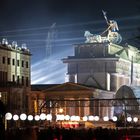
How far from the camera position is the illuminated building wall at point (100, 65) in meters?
105

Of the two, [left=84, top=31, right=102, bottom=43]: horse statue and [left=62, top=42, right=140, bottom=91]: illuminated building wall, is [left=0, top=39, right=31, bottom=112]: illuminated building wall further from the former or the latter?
[left=84, top=31, right=102, bottom=43]: horse statue

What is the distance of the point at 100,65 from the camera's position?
106 meters

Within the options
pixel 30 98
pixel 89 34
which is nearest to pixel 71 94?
pixel 30 98

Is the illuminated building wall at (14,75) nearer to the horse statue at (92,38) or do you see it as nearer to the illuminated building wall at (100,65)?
the illuminated building wall at (100,65)

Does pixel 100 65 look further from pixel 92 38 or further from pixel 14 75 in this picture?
pixel 14 75

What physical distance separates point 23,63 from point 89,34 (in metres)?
A: 19.3

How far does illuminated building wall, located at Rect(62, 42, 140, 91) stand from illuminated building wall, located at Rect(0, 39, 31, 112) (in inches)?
644

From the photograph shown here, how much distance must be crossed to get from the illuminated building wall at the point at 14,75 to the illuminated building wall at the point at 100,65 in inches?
644

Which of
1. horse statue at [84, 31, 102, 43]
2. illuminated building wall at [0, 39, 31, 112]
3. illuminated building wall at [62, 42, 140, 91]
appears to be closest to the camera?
illuminated building wall at [0, 39, 31, 112]

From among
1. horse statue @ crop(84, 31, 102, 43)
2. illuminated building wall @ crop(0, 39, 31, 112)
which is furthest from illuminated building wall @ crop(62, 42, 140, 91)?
illuminated building wall @ crop(0, 39, 31, 112)

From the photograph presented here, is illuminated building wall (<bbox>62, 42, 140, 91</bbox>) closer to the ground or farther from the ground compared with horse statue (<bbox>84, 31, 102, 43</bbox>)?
closer to the ground

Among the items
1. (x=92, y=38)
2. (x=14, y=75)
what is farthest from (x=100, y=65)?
(x=14, y=75)

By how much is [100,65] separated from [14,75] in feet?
75.5

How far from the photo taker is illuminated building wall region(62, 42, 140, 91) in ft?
343
